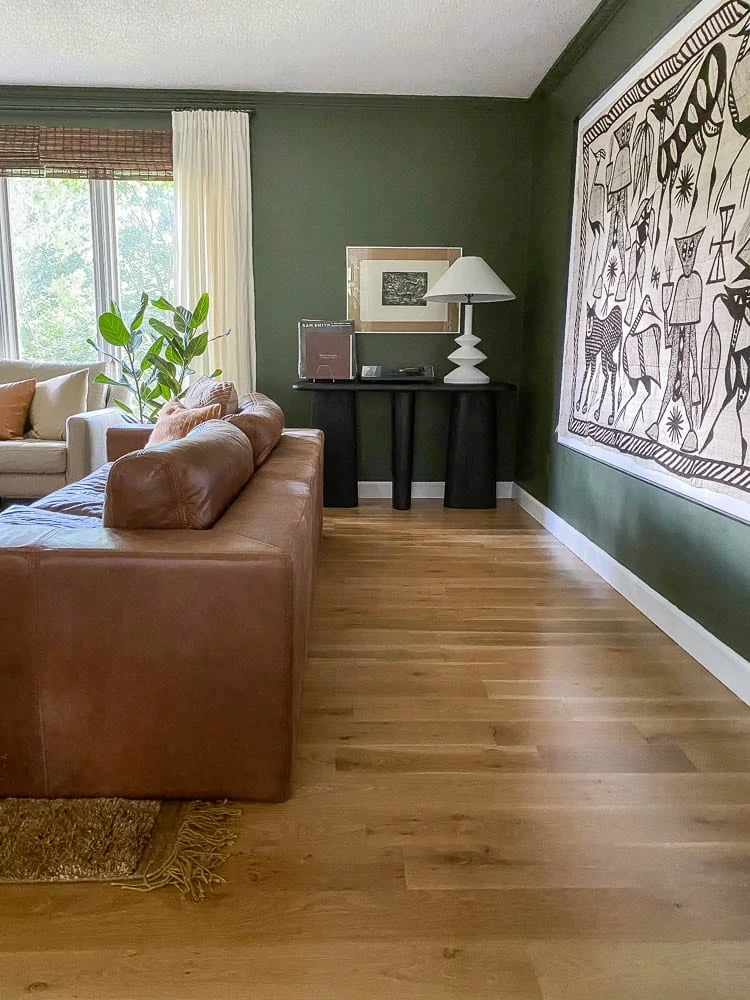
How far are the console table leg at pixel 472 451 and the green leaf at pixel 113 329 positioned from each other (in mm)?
2089

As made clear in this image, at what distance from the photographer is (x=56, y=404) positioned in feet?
14.5

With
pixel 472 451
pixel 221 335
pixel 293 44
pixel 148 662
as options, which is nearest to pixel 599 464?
pixel 472 451

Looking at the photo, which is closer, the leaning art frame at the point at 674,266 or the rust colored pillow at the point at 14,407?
the leaning art frame at the point at 674,266

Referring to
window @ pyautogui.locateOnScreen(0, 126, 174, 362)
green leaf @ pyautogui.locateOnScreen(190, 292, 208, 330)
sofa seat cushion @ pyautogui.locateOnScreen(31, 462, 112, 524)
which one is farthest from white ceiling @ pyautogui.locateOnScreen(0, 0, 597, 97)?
sofa seat cushion @ pyautogui.locateOnScreen(31, 462, 112, 524)

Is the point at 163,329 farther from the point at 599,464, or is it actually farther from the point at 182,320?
the point at 599,464

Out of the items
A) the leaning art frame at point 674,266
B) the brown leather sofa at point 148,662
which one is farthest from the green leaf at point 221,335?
the brown leather sofa at point 148,662

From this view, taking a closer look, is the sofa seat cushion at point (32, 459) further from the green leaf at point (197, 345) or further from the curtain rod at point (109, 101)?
the curtain rod at point (109, 101)

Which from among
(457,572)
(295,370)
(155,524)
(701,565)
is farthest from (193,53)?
(701,565)

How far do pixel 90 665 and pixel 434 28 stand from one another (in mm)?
3530

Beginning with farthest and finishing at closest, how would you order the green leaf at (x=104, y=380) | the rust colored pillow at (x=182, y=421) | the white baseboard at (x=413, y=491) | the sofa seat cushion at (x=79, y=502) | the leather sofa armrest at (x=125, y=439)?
the white baseboard at (x=413, y=491)
the green leaf at (x=104, y=380)
the leather sofa armrest at (x=125, y=439)
the rust colored pillow at (x=182, y=421)
the sofa seat cushion at (x=79, y=502)

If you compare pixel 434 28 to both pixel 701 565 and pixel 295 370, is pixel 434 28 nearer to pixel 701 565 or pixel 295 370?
pixel 295 370

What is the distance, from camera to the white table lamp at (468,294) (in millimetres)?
4344

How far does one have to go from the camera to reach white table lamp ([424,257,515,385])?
14.3 feet

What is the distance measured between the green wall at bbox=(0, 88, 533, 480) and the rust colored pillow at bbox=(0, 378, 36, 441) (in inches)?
56.5
